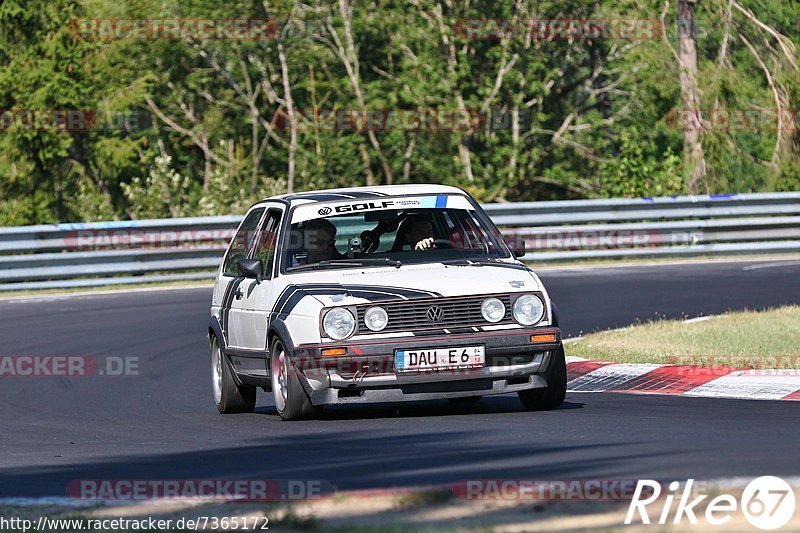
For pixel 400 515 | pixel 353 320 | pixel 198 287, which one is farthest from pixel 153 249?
pixel 400 515

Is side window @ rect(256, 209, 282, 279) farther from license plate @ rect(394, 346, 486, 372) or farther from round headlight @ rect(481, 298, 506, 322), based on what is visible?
round headlight @ rect(481, 298, 506, 322)

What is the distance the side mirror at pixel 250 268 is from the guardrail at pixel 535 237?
1252 centimetres

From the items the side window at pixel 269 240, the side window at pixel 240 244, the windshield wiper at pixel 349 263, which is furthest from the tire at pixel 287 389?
the side window at pixel 240 244

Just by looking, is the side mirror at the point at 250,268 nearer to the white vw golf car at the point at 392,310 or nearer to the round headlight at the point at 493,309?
the white vw golf car at the point at 392,310

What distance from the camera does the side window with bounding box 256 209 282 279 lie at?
36.3 feet

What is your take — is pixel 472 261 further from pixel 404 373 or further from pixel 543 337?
pixel 404 373

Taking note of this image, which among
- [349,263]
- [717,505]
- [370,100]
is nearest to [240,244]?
[349,263]

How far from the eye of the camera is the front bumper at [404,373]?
9.80m

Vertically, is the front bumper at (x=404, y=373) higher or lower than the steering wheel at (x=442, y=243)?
lower

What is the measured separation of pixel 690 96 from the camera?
29078mm

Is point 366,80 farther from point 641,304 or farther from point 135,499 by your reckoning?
point 135,499

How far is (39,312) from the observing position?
20.0 metres

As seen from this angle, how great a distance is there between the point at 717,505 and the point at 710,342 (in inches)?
296

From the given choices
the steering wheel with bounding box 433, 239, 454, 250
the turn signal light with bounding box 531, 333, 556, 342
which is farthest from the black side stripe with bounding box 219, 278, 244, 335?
the turn signal light with bounding box 531, 333, 556, 342
